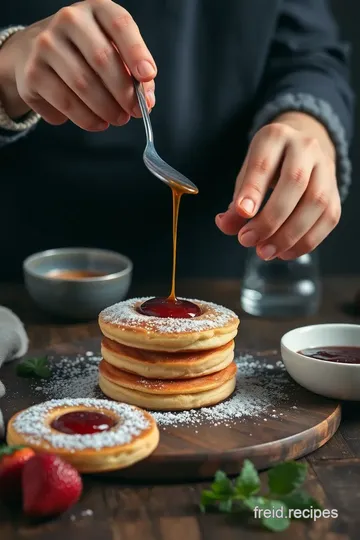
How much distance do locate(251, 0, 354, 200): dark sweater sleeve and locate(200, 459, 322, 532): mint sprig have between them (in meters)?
→ 1.14

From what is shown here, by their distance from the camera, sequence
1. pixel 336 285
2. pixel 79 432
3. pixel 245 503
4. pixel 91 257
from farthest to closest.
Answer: pixel 336 285 < pixel 91 257 < pixel 79 432 < pixel 245 503

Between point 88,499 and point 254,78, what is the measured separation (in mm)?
1655

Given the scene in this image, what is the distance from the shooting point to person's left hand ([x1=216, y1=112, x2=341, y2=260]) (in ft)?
5.83

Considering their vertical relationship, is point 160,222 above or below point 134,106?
below

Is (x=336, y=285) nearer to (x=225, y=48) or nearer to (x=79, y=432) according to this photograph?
(x=225, y=48)

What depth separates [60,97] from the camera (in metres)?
1.73

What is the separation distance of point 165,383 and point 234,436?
0.18m

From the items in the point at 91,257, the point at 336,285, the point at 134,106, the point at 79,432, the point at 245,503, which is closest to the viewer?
the point at 245,503

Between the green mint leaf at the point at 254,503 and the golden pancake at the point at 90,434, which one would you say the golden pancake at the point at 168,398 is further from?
the green mint leaf at the point at 254,503

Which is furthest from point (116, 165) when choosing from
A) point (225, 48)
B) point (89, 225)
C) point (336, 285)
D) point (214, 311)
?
point (214, 311)

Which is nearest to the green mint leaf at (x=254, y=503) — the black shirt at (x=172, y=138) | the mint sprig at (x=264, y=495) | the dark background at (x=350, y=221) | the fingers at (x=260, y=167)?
the mint sprig at (x=264, y=495)

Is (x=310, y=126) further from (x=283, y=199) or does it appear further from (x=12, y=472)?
(x=12, y=472)

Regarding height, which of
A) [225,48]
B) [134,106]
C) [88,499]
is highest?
[225,48]

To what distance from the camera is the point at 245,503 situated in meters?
1.29
